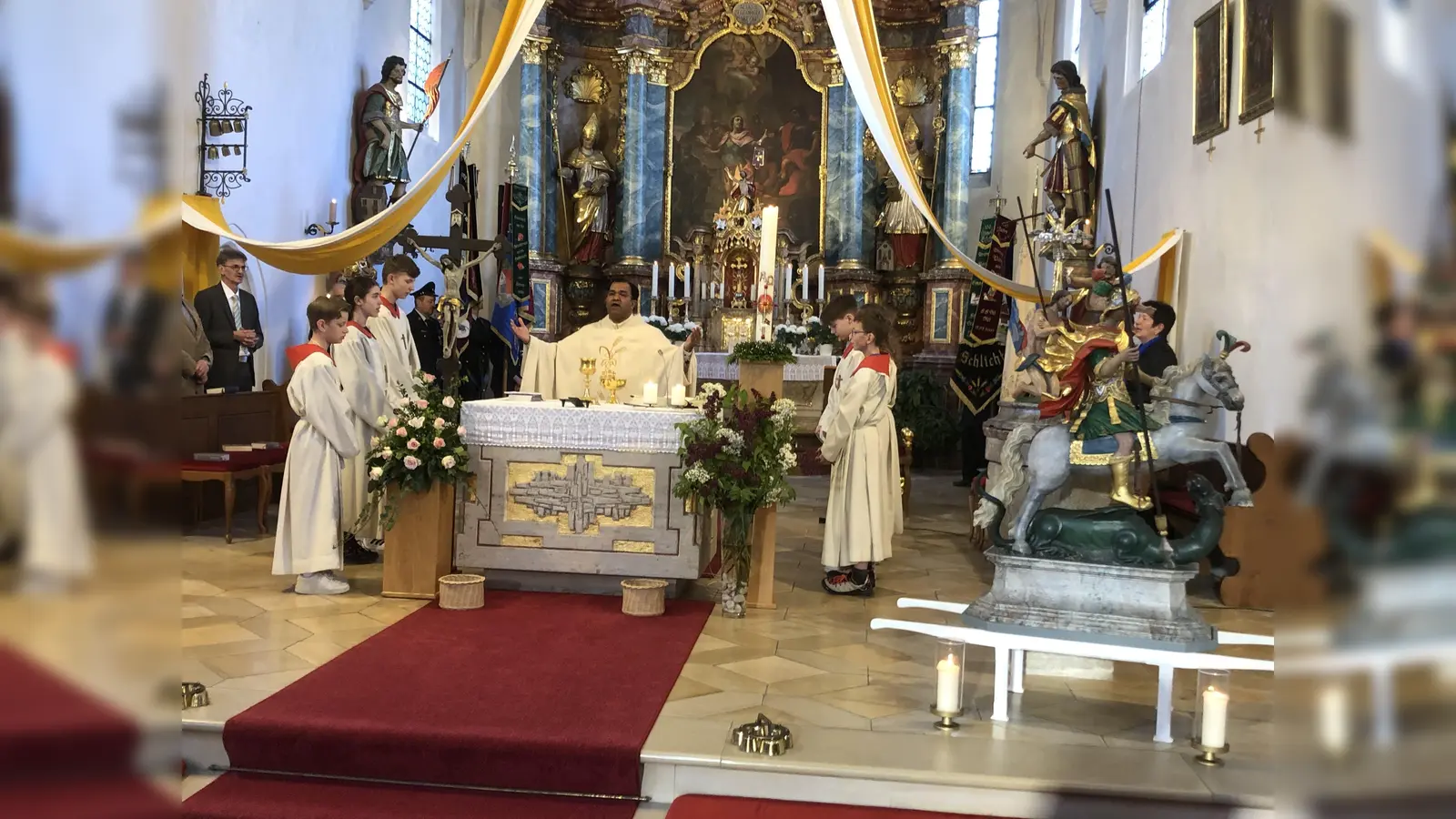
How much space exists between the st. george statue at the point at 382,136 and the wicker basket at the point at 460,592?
6.62 m

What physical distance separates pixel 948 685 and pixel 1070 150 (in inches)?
320

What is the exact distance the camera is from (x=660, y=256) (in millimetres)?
15578

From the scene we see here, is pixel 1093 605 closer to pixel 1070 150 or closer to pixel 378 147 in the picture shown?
pixel 1070 150

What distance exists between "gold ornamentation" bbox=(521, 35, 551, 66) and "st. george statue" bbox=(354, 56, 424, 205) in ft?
13.5

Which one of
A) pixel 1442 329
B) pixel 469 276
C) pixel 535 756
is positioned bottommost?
pixel 535 756

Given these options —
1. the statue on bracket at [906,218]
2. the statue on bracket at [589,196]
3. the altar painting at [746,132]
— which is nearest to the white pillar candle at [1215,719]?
the statue on bracket at [906,218]

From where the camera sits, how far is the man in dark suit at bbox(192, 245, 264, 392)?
7742 mm

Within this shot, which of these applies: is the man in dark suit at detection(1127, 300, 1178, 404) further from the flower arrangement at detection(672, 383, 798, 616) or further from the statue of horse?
the flower arrangement at detection(672, 383, 798, 616)

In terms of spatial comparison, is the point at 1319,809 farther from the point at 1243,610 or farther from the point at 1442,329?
the point at 1243,610

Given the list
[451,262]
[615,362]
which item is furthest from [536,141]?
[615,362]

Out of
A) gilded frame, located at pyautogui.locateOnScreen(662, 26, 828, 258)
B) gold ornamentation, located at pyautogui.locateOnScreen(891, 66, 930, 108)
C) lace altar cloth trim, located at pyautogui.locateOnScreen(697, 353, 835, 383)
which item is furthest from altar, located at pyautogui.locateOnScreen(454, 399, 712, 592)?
gold ornamentation, located at pyautogui.locateOnScreen(891, 66, 930, 108)

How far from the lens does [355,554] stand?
6688mm

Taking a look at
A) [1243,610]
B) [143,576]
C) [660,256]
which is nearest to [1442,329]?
[143,576]

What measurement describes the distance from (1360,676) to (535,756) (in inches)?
139
